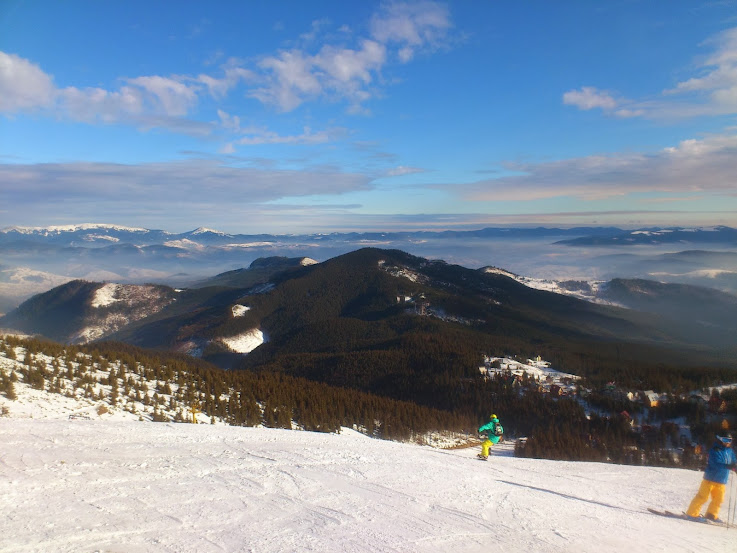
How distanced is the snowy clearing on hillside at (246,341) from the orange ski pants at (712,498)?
135m

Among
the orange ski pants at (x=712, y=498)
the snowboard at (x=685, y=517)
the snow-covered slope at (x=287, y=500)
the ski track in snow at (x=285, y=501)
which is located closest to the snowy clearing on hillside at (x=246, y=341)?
the snow-covered slope at (x=287, y=500)

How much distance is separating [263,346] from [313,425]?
110m

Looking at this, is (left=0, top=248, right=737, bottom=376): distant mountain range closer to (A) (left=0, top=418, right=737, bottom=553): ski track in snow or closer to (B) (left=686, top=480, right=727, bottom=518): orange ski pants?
(A) (left=0, top=418, right=737, bottom=553): ski track in snow

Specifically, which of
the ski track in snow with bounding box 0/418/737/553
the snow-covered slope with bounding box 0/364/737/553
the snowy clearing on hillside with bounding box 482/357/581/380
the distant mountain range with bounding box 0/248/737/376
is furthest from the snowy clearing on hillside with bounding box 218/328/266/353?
the ski track in snow with bounding box 0/418/737/553

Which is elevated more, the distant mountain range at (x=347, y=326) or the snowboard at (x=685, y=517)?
the snowboard at (x=685, y=517)

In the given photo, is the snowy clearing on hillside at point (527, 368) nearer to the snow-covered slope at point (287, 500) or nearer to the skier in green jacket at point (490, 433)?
the skier in green jacket at point (490, 433)

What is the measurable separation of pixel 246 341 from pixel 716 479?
143 m

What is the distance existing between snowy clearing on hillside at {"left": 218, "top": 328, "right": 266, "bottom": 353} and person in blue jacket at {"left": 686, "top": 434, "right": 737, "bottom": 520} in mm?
134709

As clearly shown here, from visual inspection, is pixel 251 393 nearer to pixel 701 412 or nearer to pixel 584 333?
pixel 701 412

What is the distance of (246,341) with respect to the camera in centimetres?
14388

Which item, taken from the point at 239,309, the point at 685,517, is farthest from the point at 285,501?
the point at 239,309

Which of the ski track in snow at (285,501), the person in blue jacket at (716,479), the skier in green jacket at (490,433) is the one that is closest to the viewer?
the ski track in snow at (285,501)

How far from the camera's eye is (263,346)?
133250 mm

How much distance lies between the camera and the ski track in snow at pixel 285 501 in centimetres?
743
